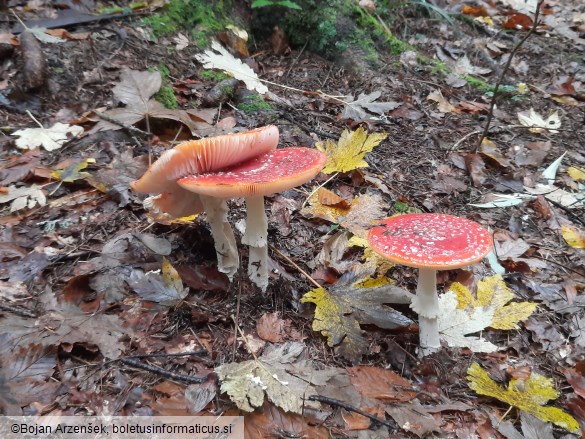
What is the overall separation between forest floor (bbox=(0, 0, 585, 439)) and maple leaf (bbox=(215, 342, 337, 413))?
0.01 metres

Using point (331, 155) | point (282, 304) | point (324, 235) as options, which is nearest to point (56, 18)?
point (331, 155)

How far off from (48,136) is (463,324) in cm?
336

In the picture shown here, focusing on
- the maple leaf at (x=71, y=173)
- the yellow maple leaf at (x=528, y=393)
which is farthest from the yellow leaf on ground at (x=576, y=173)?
the maple leaf at (x=71, y=173)

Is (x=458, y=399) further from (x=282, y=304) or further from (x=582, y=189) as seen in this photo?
(x=582, y=189)

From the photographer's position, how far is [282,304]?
8.82 feet

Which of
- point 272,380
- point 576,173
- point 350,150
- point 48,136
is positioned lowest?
point 576,173

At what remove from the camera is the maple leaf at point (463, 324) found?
2.63m

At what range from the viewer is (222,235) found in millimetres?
2625

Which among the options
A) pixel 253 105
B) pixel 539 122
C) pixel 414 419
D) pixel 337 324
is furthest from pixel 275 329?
pixel 539 122

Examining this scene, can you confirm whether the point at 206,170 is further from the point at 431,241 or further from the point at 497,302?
the point at 497,302

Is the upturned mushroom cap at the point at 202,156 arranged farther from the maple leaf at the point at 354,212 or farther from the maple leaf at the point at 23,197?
the maple leaf at the point at 23,197

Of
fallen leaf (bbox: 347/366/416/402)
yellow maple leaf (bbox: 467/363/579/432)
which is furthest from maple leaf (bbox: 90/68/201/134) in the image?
yellow maple leaf (bbox: 467/363/579/432)

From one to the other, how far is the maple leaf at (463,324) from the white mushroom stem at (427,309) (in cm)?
14

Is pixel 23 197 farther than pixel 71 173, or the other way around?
pixel 71 173
